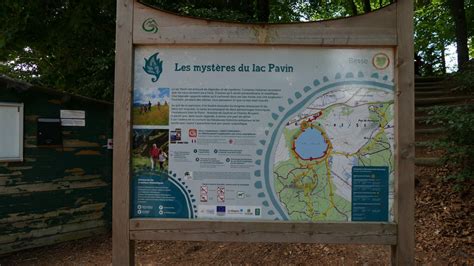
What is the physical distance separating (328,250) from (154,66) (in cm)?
321

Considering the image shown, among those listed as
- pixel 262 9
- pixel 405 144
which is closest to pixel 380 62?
pixel 405 144

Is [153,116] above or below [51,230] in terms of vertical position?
above

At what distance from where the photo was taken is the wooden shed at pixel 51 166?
5965 millimetres

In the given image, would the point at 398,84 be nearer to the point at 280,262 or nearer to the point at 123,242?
the point at 123,242

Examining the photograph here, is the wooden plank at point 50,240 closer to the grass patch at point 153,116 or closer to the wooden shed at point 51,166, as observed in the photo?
the wooden shed at point 51,166

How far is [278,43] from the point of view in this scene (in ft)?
10.2

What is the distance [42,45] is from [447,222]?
7.53 m

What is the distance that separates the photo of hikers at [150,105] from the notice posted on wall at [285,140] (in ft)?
0.09

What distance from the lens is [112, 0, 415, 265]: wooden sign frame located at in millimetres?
3045

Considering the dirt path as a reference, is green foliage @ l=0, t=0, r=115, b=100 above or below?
above

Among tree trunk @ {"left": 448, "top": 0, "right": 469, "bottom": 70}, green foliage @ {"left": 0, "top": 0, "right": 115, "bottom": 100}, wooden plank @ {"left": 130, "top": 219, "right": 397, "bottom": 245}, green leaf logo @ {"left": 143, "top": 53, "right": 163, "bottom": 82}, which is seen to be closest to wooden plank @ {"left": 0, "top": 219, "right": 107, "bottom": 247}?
green foliage @ {"left": 0, "top": 0, "right": 115, "bottom": 100}

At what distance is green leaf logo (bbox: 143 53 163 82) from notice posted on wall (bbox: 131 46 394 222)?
0.62 feet

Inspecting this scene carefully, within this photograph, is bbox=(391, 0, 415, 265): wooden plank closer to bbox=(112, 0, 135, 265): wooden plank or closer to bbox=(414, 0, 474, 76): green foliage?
bbox=(112, 0, 135, 265): wooden plank

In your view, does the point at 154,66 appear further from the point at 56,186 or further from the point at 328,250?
the point at 56,186
